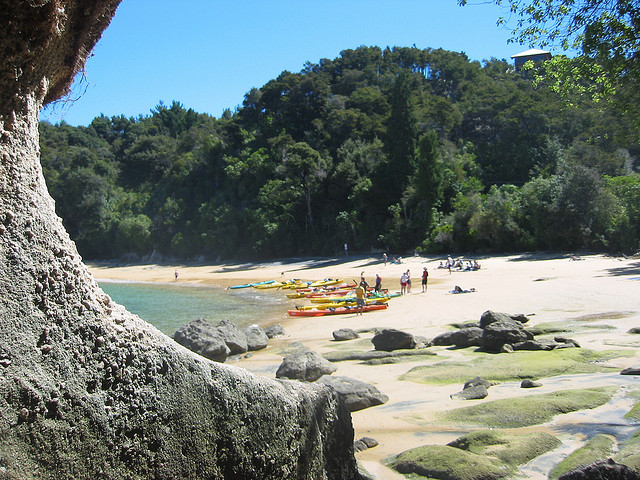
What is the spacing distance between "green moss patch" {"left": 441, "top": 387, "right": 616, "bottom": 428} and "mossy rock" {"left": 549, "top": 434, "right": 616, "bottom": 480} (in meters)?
1.03

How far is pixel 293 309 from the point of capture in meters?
24.9

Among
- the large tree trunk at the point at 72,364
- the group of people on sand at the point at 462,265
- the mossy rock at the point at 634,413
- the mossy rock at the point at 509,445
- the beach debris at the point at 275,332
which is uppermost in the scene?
the large tree trunk at the point at 72,364

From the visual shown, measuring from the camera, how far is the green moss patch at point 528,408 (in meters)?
6.78

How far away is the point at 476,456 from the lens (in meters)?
5.51

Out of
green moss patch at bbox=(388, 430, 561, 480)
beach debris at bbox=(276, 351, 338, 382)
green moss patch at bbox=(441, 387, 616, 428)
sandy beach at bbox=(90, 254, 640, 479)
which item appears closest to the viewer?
green moss patch at bbox=(388, 430, 561, 480)

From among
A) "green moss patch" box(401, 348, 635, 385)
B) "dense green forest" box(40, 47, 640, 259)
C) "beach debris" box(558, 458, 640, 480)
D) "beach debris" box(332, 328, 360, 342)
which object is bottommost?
"beach debris" box(332, 328, 360, 342)

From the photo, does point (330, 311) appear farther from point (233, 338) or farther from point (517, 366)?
point (517, 366)

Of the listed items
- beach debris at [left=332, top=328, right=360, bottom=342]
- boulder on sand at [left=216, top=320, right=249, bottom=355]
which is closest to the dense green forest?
beach debris at [left=332, top=328, right=360, bottom=342]

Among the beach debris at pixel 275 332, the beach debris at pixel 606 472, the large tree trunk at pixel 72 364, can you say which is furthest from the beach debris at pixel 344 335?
the large tree trunk at pixel 72 364

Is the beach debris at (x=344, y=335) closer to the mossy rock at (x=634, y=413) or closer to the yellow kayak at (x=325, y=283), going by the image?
the mossy rock at (x=634, y=413)

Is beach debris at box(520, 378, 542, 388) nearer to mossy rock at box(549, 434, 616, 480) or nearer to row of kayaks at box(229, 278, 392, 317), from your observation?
mossy rock at box(549, 434, 616, 480)

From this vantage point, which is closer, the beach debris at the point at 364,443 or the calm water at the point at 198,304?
the beach debris at the point at 364,443

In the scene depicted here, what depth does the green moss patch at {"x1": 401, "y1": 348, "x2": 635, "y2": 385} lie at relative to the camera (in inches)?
359

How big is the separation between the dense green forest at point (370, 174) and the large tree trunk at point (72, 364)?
26.8 m
